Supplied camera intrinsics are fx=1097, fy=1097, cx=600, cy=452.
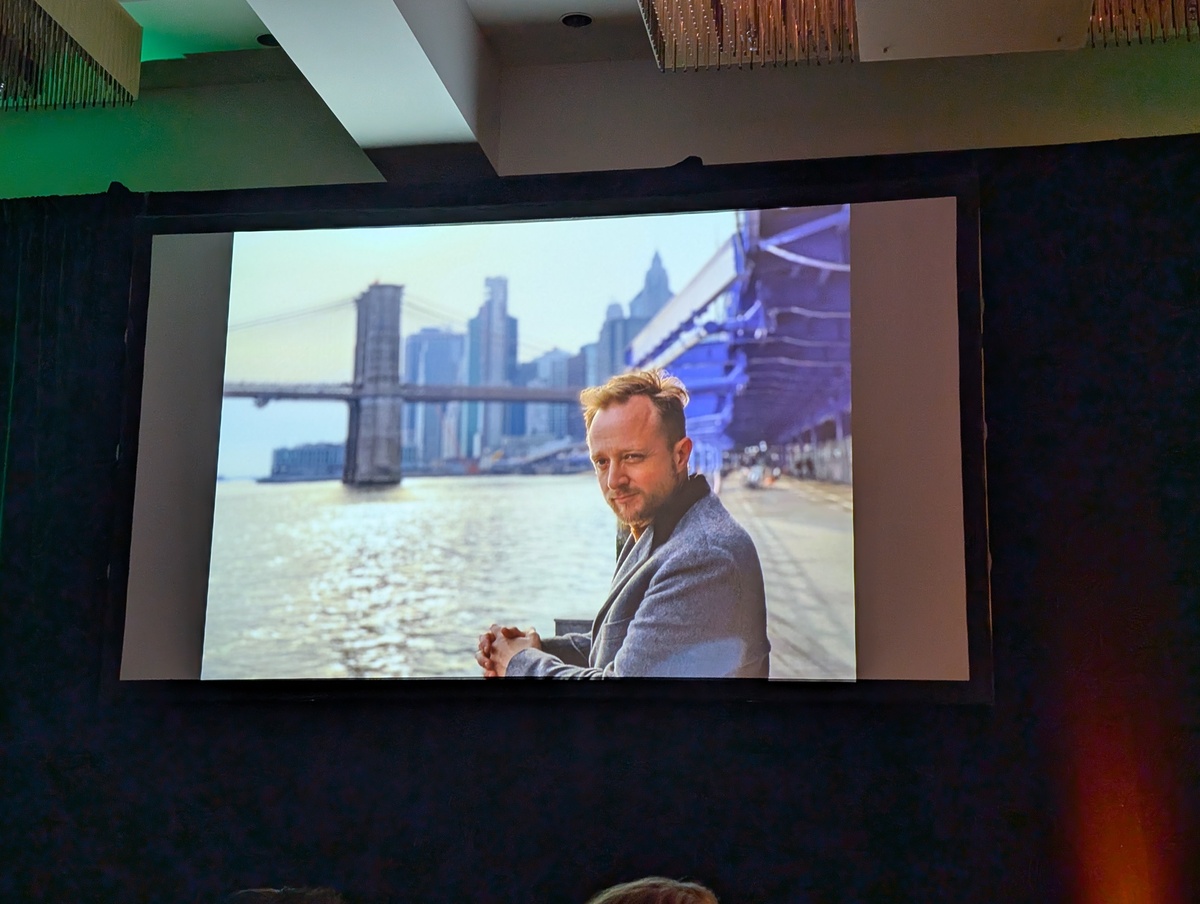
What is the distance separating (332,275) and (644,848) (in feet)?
6.83

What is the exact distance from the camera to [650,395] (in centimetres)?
345

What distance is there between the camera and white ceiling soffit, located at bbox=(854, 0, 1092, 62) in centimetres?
247

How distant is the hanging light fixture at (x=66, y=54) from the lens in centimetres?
291

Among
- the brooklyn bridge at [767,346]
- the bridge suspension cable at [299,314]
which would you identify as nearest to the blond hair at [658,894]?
the brooklyn bridge at [767,346]

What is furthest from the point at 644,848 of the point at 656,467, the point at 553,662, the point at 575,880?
the point at 656,467

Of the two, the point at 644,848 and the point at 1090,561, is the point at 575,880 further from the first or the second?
the point at 1090,561

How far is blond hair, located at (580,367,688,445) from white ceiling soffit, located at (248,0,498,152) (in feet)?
3.03

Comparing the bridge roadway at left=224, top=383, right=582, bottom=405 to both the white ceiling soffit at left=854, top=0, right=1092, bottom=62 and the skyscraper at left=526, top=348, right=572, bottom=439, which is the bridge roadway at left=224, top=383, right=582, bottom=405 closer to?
the skyscraper at left=526, top=348, right=572, bottom=439

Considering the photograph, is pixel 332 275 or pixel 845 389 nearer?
pixel 845 389

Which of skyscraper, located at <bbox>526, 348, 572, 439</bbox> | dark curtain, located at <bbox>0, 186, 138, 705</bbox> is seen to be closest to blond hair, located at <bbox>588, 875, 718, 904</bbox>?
skyscraper, located at <bbox>526, 348, 572, 439</bbox>

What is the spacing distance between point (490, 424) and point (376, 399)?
39 centimetres

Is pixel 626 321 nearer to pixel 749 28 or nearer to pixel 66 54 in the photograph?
pixel 749 28

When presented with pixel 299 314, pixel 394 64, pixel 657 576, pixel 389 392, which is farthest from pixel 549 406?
pixel 394 64

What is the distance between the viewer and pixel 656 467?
134 inches
